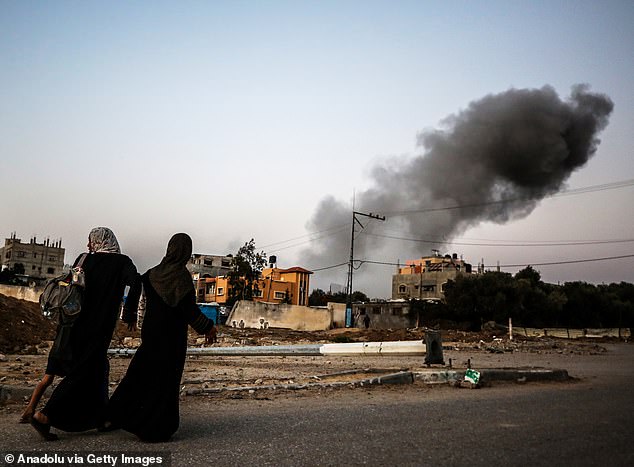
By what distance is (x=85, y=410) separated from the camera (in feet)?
15.3

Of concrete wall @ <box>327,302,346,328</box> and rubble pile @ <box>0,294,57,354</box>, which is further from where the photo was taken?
concrete wall @ <box>327,302,346,328</box>

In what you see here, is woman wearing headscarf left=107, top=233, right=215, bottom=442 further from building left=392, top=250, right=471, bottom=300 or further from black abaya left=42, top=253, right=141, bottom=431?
building left=392, top=250, right=471, bottom=300

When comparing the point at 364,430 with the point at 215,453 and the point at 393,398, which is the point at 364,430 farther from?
the point at 393,398

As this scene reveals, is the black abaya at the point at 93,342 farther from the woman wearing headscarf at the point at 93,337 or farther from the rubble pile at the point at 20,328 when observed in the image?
the rubble pile at the point at 20,328

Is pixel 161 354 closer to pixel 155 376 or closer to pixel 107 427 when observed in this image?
pixel 155 376

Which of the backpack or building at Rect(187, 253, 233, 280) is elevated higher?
building at Rect(187, 253, 233, 280)

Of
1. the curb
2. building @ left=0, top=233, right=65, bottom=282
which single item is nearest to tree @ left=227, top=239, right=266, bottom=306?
the curb

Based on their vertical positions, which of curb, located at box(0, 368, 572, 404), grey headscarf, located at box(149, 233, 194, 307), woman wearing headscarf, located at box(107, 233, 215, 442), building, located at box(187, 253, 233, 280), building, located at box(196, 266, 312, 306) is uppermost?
building, located at box(187, 253, 233, 280)

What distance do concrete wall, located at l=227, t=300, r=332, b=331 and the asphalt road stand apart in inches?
1250

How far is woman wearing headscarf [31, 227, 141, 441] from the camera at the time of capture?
4570 millimetres

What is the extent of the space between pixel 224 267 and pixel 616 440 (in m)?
86.8

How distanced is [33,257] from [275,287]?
208ft

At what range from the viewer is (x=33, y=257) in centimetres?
11419

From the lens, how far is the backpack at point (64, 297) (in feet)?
15.5
